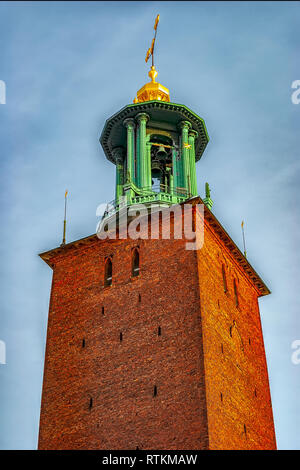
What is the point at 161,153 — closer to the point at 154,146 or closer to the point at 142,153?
the point at 154,146

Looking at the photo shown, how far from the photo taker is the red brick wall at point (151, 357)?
80.9 ft

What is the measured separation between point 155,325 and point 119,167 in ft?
29.4

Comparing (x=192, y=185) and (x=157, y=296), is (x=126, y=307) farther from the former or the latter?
(x=192, y=185)

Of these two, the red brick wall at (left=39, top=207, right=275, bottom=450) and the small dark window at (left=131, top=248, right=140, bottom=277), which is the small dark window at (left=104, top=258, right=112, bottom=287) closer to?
the red brick wall at (left=39, top=207, right=275, bottom=450)

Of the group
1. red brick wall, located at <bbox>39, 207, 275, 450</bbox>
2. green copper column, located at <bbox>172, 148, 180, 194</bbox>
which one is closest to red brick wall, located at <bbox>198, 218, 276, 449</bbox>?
red brick wall, located at <bbox>39, 207, 275, 450</bbox>

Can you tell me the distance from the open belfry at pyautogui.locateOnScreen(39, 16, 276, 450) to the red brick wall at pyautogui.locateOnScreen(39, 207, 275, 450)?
0.12 feet

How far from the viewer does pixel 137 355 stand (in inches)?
1032

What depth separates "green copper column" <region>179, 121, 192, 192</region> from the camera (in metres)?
31.2

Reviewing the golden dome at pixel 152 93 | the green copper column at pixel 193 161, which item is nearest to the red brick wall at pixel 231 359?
the green copper column at pixel 193 161

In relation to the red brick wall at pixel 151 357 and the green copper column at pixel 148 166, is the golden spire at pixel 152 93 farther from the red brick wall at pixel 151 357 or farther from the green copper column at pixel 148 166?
the red brick wall at pixel 151 357

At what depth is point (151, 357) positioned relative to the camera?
2586 cm

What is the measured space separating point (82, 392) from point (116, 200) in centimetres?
753

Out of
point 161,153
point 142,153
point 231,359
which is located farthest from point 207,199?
point 231,359
